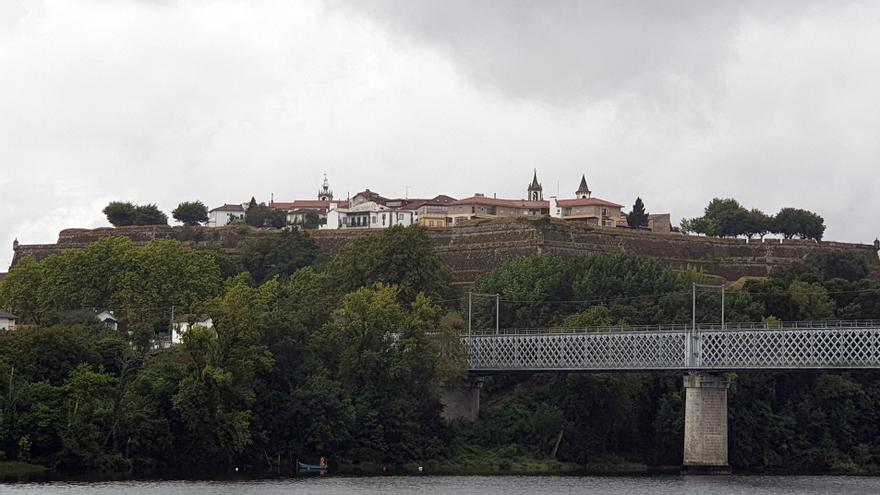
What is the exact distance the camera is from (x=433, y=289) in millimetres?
151250

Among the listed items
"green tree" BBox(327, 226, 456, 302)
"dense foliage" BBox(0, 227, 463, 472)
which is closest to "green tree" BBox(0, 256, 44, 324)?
→ "dense foliage" BBox(0, 227, 463, 472)

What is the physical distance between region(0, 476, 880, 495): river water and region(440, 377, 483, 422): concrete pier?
15285 millimetres

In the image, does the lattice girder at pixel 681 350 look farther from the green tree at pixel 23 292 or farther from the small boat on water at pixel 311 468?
the green tree at pixel 23 292

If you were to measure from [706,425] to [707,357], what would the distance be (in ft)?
16.8

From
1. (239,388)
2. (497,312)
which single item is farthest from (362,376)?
(497,312)

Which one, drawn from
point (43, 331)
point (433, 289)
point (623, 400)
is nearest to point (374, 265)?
point (433, 289)

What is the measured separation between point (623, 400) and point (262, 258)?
76.6 metres

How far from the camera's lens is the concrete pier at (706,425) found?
395ft

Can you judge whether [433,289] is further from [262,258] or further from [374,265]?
[262,258]

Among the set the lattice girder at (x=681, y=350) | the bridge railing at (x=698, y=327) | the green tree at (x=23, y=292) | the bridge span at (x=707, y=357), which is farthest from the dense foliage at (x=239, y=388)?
the green tree at (x=23, y=292)

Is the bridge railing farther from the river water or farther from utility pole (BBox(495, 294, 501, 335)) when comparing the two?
the river water

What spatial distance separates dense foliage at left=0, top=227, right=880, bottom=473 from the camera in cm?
10712

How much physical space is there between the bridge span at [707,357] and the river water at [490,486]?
4271mm

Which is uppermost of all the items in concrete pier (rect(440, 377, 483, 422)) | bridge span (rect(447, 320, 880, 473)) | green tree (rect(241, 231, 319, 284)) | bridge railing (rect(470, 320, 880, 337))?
green tree (rect(241, 231, 319, 284))
